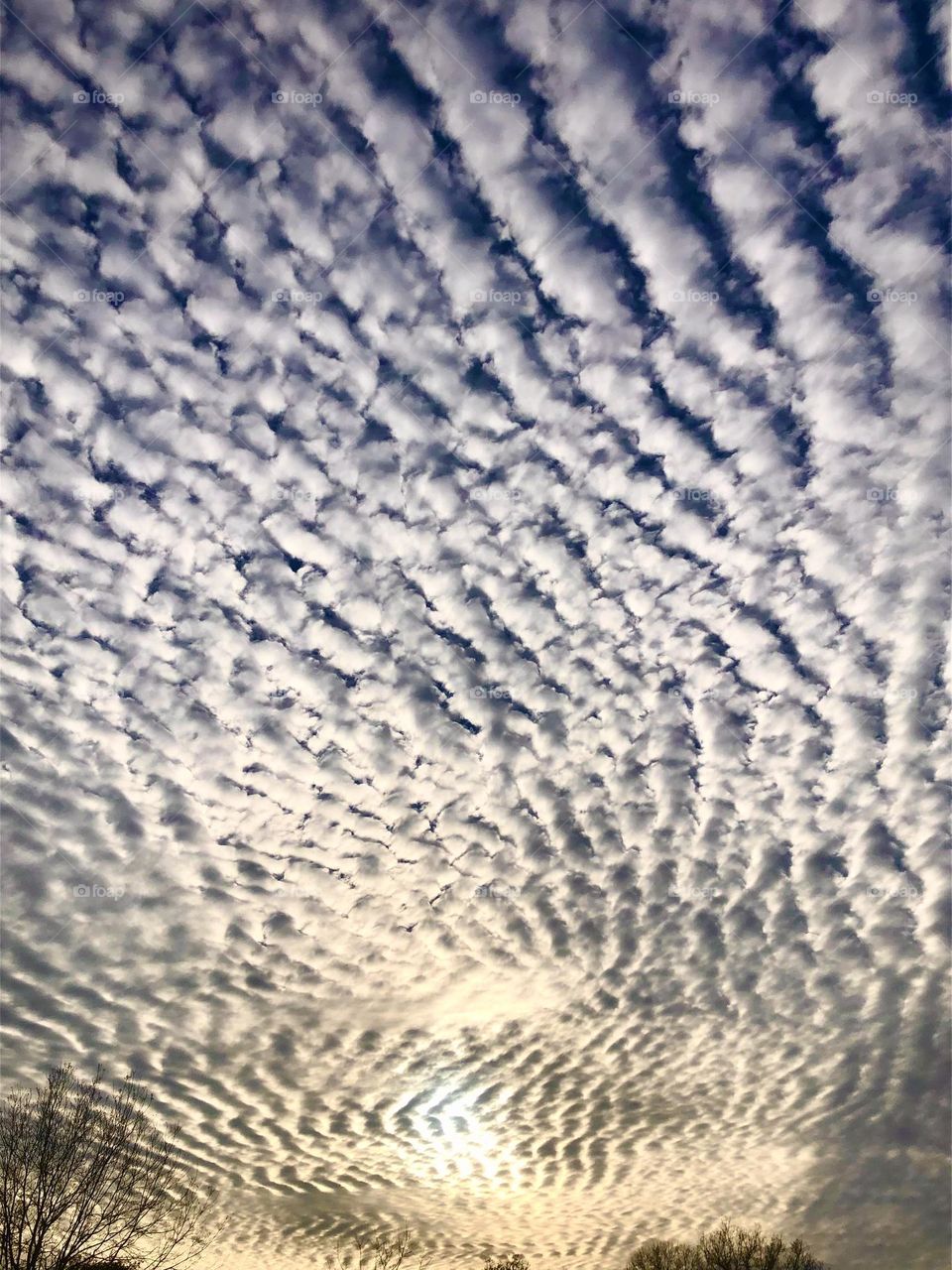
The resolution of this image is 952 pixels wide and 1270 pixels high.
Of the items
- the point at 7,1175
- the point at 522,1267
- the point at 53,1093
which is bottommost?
the point at 522,1267

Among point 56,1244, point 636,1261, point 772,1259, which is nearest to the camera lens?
point 56,1244

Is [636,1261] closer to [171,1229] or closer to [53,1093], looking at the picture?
[171,1229]

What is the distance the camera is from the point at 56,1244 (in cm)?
1684

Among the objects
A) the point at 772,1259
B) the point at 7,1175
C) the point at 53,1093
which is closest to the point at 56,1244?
the point at 7,1175

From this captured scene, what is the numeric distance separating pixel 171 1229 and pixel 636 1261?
42432 mm

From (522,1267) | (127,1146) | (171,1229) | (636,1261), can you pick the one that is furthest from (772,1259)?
(127,1146)

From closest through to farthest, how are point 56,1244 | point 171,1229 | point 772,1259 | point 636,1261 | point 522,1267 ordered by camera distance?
point 56,1244
point 171,1229
point 772,1259
point 636,1261
point 522,1267

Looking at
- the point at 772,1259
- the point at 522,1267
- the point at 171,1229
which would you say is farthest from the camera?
the point at 522,1267

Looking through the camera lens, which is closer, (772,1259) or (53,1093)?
(53,1093)

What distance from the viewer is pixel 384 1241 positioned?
43594 millimetres

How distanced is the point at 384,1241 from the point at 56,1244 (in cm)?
3588

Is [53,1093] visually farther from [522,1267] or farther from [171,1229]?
[522,1267]

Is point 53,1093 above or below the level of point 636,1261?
above

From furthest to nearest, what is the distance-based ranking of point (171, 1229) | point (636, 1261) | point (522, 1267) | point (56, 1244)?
point (522, 1267) < point (636, 1261) < point (171, 1229) < point (56, 1244)
